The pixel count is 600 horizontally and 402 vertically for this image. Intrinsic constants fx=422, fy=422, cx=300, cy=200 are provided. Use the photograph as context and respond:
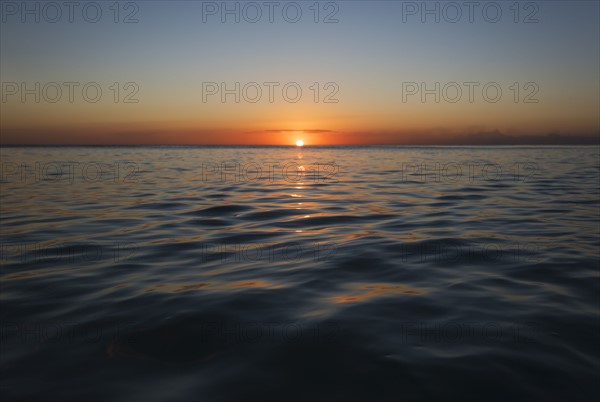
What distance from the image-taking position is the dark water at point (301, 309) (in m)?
3.12

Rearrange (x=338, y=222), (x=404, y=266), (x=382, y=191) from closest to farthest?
(x=404, y=266)
(x=338, y=222)
(x=382, y=191)

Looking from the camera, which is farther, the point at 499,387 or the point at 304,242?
the point at 304,242

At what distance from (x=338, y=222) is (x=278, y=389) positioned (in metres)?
6.84

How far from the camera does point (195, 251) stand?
7.12 metres

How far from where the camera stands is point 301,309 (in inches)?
179

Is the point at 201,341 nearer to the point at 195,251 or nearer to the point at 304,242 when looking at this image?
the point at 195,251

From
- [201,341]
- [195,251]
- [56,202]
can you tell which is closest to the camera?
[201,341]

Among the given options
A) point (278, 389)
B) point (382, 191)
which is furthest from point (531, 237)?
point (382, 191)

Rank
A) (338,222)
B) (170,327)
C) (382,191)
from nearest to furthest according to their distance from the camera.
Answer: (170,327)
(338,222)
(382,191)

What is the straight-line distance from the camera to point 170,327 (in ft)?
13.4

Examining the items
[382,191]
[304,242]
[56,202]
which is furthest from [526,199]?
[56,202]

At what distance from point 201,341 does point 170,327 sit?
456 millimetres

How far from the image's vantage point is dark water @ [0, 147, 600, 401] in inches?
123

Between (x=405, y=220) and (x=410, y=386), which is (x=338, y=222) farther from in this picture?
(x=410, y=386)
